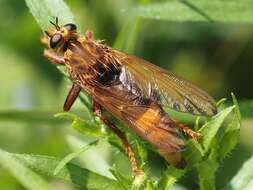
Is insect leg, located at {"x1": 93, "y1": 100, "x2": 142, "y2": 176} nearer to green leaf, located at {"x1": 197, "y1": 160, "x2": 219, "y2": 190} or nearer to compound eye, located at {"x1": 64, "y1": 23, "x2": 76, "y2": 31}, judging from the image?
green leaf, located at {"x1": 197, "y1": 160, "x2": 219, "y2": 190}


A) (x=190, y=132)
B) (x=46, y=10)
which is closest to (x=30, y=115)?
(x=46, y=10)

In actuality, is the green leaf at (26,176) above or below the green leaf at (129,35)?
below

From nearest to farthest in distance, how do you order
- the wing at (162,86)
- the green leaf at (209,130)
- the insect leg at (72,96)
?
1. the green leaf at (209,130)
2. the wing at (162,86)
3. the insect leg at (72,96)

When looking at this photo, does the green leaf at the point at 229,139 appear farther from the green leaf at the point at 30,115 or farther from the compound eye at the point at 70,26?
the green leaf at the point at 30,115

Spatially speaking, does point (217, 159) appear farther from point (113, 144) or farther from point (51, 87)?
point (51, 87)

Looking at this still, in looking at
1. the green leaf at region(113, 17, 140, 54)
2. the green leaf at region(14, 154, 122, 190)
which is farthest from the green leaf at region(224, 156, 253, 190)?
the green leaf at region(113, 17, 140, 54)

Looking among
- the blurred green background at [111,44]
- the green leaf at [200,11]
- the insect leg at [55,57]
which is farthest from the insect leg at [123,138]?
the blurred green background at [111,44]
